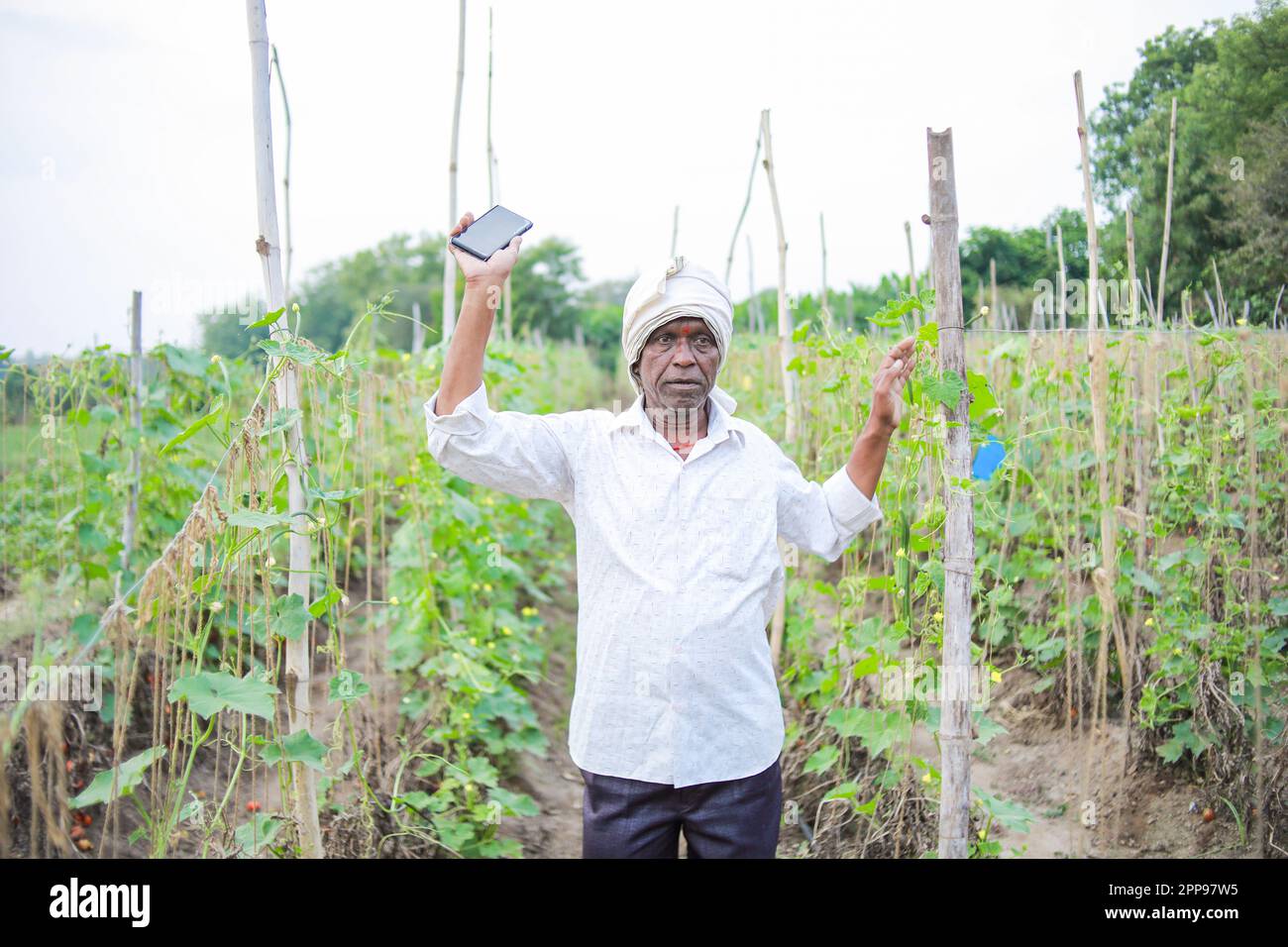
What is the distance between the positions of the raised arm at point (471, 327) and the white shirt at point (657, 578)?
3 cm

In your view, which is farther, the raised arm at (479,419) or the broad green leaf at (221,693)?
the raised arm at (479,419)

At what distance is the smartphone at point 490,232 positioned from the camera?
1.53m

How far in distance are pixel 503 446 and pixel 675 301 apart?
15.7 inches

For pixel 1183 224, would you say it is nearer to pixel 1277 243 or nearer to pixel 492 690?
pixel 1277 243

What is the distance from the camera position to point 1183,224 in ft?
8.14

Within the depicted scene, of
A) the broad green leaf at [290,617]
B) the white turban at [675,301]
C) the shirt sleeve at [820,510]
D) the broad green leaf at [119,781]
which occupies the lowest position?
the broad green leaf at [119,781]

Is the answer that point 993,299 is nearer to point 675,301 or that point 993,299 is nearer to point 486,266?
point 675,301

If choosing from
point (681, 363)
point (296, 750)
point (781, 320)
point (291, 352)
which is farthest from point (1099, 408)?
point (296, 750)

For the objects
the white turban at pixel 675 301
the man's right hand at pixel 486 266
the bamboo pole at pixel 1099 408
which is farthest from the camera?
the bamboo pole at pixel 1099 408

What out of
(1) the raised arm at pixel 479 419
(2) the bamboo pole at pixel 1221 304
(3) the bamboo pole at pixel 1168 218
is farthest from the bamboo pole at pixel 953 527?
(2) the bamboo pole at pixel 1221 304

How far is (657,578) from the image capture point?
5.14ft

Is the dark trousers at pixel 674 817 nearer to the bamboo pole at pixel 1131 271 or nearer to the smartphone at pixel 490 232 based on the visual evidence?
the smartphone at pixel 490 232

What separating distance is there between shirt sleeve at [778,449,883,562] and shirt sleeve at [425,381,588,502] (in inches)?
16.8
